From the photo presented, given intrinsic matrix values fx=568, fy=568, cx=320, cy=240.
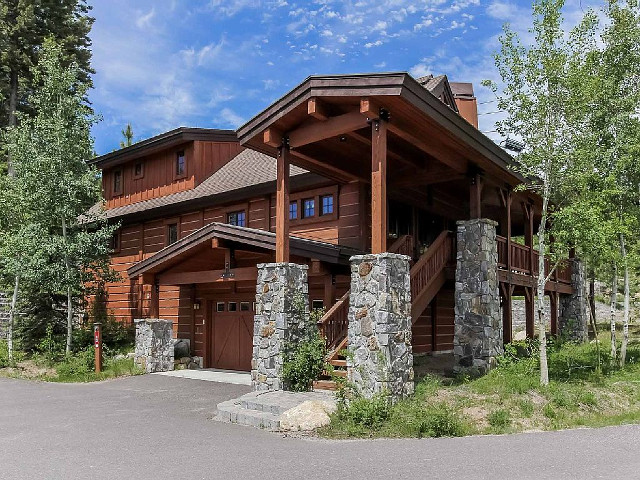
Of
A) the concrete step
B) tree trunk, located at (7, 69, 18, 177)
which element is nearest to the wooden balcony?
the concrete step

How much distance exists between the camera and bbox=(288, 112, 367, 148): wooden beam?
10.4 metres

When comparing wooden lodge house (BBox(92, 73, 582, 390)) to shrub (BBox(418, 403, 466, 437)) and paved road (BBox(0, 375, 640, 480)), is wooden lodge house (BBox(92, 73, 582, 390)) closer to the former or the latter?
shrub (BBox(418, 403, 466, 437))

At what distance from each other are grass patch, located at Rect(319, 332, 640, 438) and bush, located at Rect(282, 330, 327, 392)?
209cm

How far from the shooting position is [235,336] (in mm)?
16891

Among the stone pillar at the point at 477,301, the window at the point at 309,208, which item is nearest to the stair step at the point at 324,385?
the stone pillar at the point at 477,301

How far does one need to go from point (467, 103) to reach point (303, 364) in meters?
12.8

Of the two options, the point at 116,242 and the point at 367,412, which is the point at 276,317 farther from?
the point at 116,242

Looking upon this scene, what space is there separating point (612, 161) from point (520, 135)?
3.09 m

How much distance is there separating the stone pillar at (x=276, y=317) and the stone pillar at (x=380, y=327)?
6.54ft

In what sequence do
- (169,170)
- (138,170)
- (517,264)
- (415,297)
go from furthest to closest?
(138,170), (169,170), (517,264), (415,297)

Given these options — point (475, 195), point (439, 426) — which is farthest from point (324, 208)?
point (439, 426)

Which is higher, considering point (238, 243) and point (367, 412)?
point (238, 243)

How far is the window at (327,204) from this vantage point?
14883 millimetres

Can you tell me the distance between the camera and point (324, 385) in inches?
432
